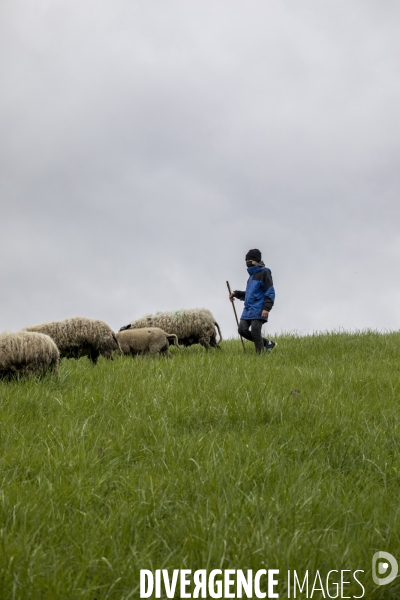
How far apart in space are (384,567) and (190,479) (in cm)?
142

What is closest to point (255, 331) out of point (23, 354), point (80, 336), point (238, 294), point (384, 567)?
point (238, 294)

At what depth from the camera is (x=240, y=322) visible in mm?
12672

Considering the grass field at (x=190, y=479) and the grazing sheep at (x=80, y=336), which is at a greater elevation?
the grazing sheep at (x=80, y=336)

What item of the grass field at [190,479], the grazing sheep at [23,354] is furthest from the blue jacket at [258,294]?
the grazing sheep at [23,354]

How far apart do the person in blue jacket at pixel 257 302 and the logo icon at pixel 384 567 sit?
896cm

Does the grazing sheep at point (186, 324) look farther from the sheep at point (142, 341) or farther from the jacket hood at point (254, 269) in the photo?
the jacket hood at point (254, 269)

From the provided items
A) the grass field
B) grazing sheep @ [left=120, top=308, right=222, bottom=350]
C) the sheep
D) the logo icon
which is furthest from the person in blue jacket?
the logo icon

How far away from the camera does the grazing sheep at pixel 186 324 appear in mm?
13180

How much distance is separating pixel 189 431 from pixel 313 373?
3169 mm

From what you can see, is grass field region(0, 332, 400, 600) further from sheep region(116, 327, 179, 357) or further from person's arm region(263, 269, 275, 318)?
person's arm region(263, 269, 275, 318)

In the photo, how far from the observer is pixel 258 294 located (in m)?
12.5

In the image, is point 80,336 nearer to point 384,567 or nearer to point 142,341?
point 142,341

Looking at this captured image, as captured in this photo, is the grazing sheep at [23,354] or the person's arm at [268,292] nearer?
the grazing sheep at [23,354]

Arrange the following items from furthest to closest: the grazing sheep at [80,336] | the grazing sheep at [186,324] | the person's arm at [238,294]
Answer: the person's arm at [238,294] → the grazing sheep at [186,324] → the grazing sheep at [80,336]
